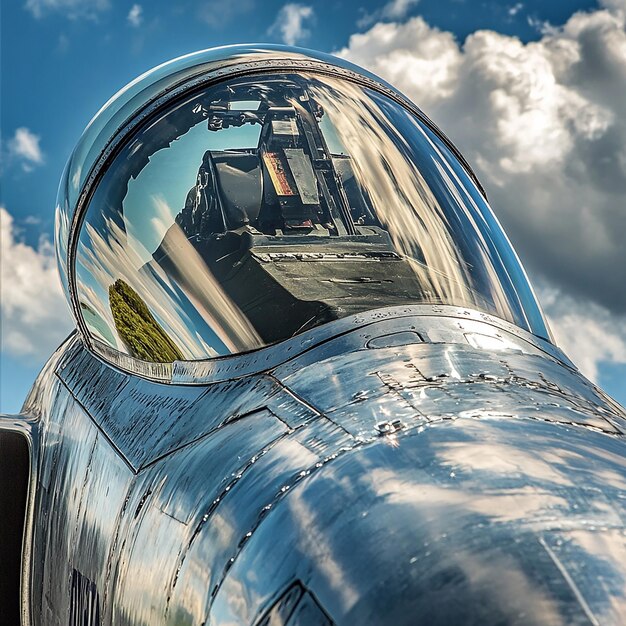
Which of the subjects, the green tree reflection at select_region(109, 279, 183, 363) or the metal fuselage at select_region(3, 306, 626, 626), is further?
the green tree reflection at select_region(109, 279, 183, 363)

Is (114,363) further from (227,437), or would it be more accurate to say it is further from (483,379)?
(483,379)

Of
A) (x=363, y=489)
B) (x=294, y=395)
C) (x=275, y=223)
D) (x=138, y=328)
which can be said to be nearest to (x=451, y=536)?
(x=363, y=489)

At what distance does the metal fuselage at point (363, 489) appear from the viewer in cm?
192

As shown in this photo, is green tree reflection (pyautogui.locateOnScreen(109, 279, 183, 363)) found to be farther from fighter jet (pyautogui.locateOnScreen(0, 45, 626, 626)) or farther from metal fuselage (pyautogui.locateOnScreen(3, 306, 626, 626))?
metal fuselage (pyautogui.locateOnScreen(3, 306, 626, 626))

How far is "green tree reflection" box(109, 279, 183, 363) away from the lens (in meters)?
3.73

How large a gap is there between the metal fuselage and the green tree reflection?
0.15m

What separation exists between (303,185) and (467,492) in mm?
1992

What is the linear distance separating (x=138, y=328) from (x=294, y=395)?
53.6 inches

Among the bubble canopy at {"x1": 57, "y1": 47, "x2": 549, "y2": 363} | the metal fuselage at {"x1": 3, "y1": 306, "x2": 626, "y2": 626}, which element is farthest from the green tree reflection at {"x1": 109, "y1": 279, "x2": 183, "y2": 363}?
the metal fuselage at {"x1": 3, "y1": 306, "x2": 626, "y2": 626}

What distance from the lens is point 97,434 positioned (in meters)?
3.82

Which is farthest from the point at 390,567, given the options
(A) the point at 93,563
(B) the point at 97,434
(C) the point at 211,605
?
(B) the point at 97,434

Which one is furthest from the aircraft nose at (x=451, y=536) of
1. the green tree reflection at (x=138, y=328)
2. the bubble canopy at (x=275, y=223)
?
the green tree reflection at (x=138, y=328)

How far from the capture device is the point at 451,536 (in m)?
1.98

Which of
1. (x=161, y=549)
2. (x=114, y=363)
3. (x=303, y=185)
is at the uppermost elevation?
(x=303, y=185)
